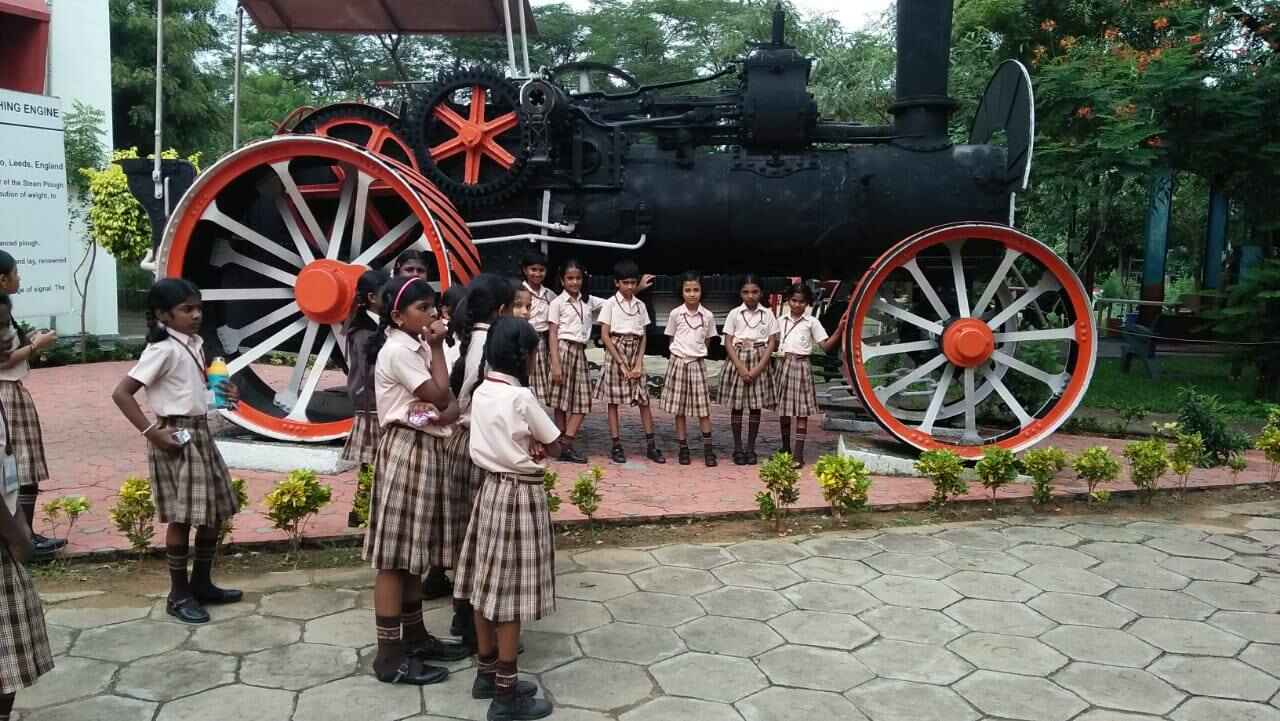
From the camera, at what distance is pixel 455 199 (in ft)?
22.0

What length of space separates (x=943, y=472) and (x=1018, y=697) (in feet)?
7.09

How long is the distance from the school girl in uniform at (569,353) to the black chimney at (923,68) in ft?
8.38

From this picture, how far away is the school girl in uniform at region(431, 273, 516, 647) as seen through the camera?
3.33 m

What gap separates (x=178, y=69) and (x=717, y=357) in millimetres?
15522

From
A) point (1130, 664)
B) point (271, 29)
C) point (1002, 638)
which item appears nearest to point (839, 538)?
point (1002, 638)

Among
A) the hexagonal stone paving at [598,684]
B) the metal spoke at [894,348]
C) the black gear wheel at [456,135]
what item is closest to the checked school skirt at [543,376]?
the black gear wheel at [456,135]

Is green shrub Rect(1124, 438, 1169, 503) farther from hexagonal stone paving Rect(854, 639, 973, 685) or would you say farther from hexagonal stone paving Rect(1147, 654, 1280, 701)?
hexagonal stone paving Rect(854, 639, 973, 685)

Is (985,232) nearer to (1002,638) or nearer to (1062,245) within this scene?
(1002,638)

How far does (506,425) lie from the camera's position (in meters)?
3.12

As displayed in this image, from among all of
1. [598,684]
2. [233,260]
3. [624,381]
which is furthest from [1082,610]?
[233,260]

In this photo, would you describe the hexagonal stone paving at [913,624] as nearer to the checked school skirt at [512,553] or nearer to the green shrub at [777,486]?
the green shrub at [777,486]

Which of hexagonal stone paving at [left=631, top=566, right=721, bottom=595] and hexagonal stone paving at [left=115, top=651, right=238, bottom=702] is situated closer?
hexagonal stone paving at [left=115, top=651, right=238, bottom=702]

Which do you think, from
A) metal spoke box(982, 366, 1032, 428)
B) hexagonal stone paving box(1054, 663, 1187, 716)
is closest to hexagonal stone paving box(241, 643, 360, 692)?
hexagonal stone paving box(1054, 663, 1187, 716)

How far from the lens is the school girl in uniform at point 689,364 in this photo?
22.1 ft
